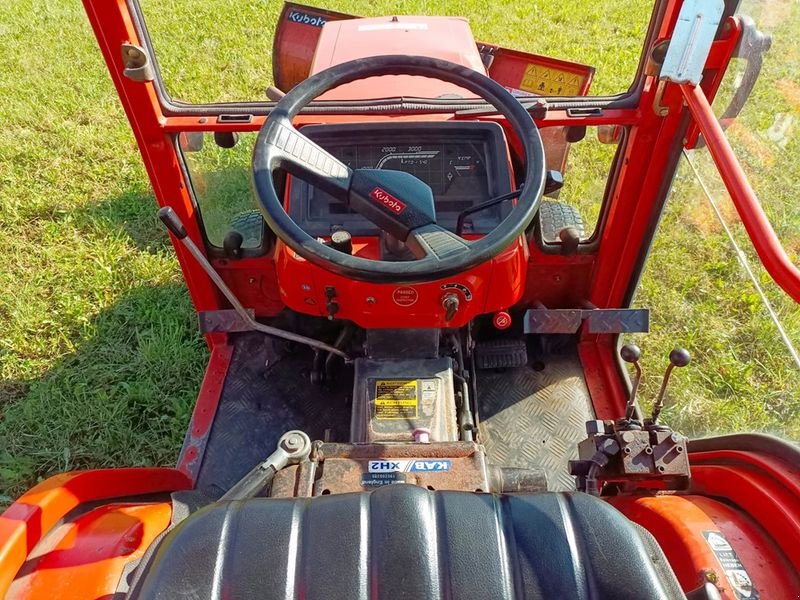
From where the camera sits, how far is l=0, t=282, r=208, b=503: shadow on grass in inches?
94.7

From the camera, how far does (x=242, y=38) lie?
5098 millimetres

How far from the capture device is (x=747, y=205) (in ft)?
4.23

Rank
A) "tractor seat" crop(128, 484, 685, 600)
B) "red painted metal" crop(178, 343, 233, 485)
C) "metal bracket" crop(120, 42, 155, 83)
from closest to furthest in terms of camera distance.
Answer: "tractor seat" crop(128, 484, 685, 600) < "metal bracket" crop(120, 42, 155, 83) < "red painted metal" crop(178, 343, 233, 485)

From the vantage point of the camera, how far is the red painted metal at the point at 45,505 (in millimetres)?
1196

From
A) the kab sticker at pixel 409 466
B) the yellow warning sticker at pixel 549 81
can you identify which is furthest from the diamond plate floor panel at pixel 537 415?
the yellow warning sticker at pixel 549 81

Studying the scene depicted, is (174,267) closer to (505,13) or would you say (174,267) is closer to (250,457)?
(250,457)

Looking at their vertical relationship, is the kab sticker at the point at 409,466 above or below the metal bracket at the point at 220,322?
below

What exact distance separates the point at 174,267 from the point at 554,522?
262 centimetres

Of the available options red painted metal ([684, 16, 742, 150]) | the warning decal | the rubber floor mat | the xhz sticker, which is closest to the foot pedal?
the rubber floor mat

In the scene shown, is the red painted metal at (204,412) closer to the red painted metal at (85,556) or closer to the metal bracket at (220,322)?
the metal bracket at (220,322)

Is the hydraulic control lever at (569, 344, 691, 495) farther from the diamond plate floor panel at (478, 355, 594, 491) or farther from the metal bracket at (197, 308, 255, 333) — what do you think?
the metal bracket at (197, 308, 255, 333)

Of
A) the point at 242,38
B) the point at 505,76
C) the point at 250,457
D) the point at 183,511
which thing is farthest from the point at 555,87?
the point at 242,38

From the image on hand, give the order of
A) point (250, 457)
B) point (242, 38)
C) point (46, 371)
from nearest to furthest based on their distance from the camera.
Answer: point (250, 457) → point (46, 371) → point (242, 38)

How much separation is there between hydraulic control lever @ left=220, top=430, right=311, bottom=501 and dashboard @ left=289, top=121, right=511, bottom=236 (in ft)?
2.21
